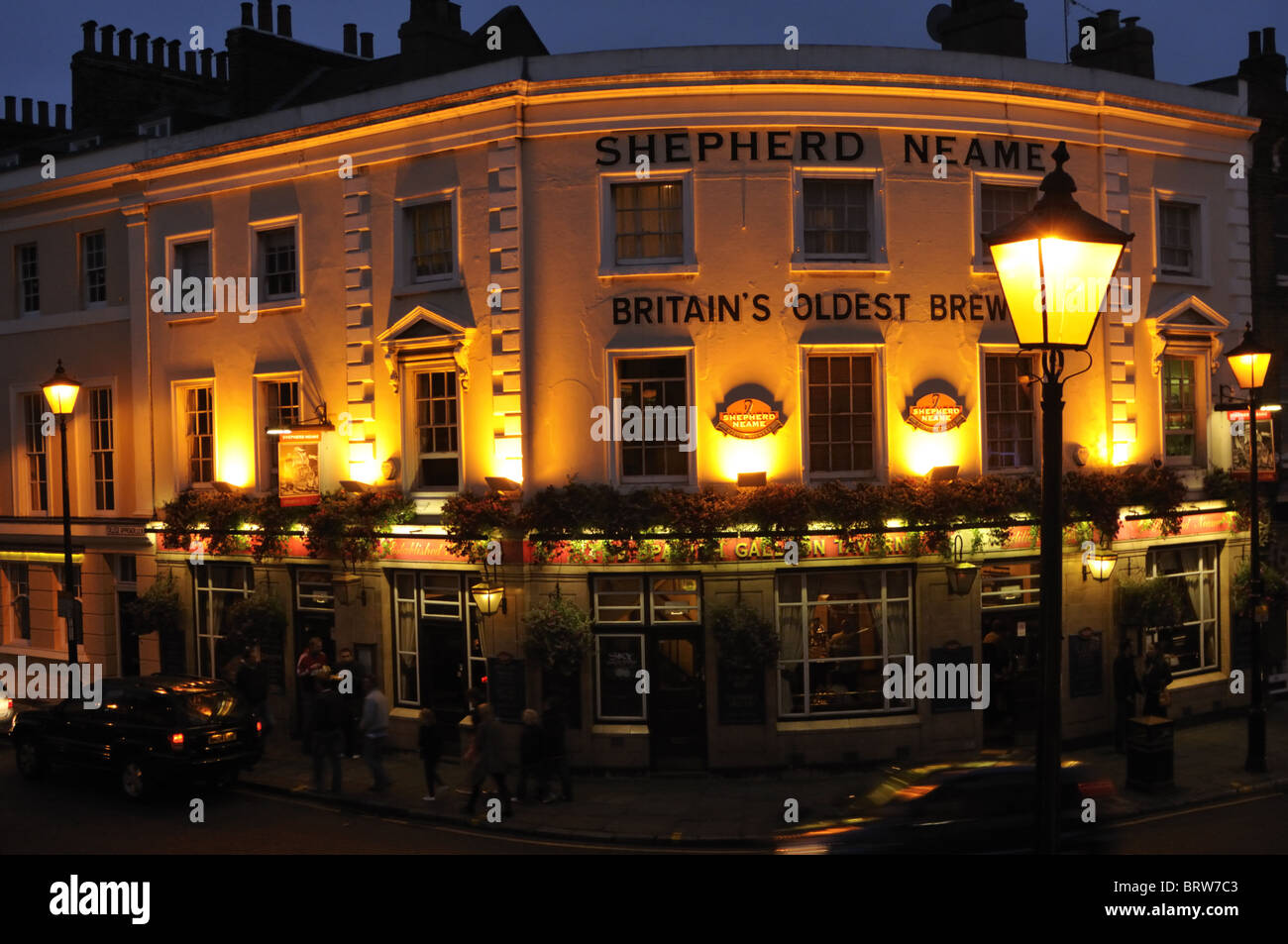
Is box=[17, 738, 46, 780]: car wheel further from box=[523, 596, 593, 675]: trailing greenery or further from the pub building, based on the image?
box=[523, 596, 593, 675]: trailing greenery

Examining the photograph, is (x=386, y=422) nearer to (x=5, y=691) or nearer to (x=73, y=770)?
(x=73, y=770)

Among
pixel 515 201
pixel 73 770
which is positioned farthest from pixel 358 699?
pixel 515 201

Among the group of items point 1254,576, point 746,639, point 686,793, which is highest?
point 1254,576

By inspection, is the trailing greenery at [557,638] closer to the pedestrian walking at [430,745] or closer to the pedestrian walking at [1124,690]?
the pedestrian walking at [430,745]

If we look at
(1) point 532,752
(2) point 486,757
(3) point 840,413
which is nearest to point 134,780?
(2) point 486,757

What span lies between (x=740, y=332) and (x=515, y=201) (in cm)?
427

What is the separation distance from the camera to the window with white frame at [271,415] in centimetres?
2262

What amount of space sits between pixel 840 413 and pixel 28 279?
63.2 feet

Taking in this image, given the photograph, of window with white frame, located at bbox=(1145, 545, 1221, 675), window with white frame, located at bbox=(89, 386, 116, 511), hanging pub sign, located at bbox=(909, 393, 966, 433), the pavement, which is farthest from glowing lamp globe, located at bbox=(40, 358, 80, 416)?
window with white frame, located at bbox=(1145, 545, 1221, 675)

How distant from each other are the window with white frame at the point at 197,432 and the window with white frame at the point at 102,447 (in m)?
2.55

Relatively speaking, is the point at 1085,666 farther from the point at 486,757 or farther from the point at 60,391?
the point at 60,391

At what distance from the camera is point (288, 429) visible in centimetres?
2114

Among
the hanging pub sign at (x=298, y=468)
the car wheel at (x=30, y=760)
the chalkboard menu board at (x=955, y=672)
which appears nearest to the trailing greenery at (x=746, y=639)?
the chalkboard menu board at (x=955, y=672)

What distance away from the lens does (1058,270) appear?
7.35m
